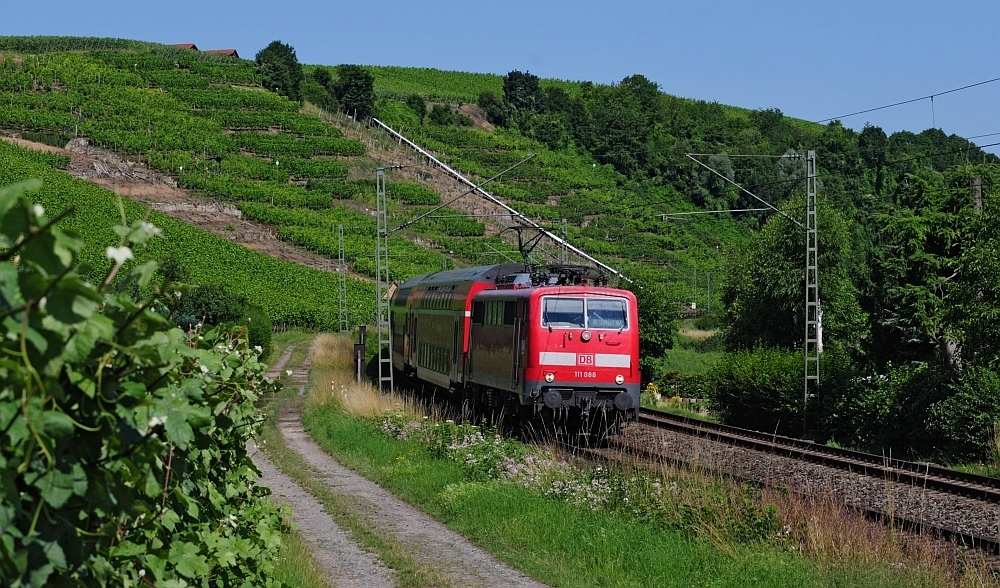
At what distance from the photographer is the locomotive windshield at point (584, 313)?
2267cm

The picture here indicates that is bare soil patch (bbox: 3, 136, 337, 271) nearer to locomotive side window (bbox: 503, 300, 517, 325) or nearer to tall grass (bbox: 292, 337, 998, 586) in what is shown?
locomotive side window (bbox: 503, 300, 517, 325)

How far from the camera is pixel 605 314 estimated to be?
23031 mm

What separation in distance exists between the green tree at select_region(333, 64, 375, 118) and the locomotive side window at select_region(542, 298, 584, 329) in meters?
118

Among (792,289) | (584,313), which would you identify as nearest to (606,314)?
(584,313)

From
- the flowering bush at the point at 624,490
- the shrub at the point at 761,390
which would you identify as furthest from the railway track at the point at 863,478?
the shrub at the point at 761,390

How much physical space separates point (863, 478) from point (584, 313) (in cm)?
667

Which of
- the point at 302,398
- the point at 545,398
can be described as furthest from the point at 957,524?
the point at 302,398

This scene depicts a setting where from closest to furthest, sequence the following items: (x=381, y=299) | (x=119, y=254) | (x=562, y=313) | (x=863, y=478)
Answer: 1. (x=119, y=254)
2. (x=863, y=478)
3. (x=562, y=313)
4. (x=381, y=299)

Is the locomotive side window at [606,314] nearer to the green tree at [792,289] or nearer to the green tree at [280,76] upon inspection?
the green tree at [792,289]

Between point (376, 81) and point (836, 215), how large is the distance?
14009 centimetres

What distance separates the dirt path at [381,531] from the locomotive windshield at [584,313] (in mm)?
5469

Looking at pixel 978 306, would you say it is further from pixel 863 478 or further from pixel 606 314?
pixel 606 314

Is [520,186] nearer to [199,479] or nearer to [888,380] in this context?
[888,380]

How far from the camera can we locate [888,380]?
26094mm
